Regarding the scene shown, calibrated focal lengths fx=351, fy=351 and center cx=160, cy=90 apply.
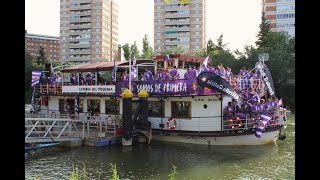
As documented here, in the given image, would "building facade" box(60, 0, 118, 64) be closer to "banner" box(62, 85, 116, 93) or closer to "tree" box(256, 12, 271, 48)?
"tree" box(256, 12, 271, 48)

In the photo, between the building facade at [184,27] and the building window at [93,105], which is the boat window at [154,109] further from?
the building facade at [184,27]

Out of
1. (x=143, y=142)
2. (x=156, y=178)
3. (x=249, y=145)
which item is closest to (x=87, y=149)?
(x=143, y=142)

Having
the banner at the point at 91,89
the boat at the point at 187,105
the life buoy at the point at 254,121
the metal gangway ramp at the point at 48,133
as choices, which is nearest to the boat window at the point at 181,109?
the boat at the point at 187,105

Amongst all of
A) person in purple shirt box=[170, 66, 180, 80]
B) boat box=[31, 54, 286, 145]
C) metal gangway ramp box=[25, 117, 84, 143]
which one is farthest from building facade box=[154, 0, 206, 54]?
metal gangway ramp box=[25, 117, 84, 143]

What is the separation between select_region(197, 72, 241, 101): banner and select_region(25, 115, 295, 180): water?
3161 millimetres

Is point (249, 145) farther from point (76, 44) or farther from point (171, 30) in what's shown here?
point (76, 44)

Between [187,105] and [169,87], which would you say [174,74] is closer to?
[169,87]


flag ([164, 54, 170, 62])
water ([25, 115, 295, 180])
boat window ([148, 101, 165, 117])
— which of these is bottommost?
water ([25, 115, 295, 180])

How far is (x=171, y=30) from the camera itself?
345 feet

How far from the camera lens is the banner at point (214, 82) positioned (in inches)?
713

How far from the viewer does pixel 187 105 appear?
2066 cm

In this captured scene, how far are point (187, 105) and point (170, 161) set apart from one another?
5.30 meters

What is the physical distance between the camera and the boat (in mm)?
18891
